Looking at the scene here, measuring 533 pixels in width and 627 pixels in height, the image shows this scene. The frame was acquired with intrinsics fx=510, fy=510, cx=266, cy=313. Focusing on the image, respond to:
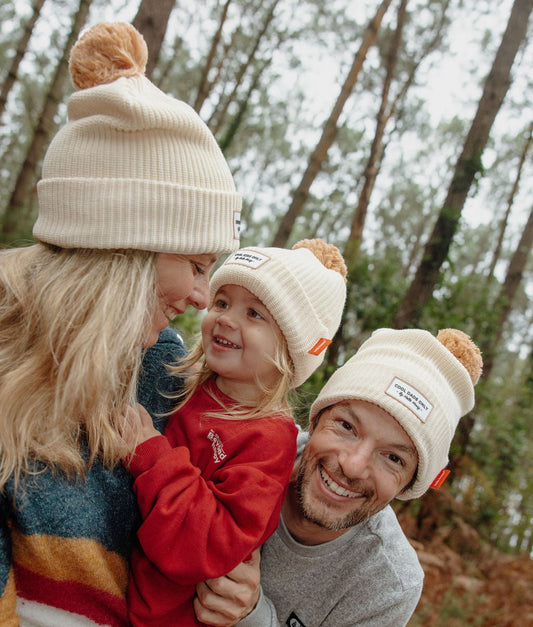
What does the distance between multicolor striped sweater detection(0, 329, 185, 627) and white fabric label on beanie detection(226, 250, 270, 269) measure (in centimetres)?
101

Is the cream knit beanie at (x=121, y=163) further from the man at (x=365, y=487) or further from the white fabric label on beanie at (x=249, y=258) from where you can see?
the man at (x=365, y=487)

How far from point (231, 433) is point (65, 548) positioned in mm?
711

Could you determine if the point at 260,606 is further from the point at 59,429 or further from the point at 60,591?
the point at 59,429

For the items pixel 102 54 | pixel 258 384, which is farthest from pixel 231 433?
pixel 102 54

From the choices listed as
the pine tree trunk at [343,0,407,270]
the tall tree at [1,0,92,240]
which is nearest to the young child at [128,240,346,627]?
the pine tree trunk at [343,0,407,270]

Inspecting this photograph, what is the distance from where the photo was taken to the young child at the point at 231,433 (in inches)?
67.4

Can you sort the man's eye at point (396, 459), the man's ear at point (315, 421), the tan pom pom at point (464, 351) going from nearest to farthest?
the man's eye at point (396, 459)
the tan pom pom at point (464, 351)
the man's ear at point (315, 421)

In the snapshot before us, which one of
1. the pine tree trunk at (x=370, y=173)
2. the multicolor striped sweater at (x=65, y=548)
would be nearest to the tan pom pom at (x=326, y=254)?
the multicolor striped sweater at (x=65, y=548)

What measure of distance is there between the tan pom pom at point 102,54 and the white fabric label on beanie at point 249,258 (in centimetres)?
87

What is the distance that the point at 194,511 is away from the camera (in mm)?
1707

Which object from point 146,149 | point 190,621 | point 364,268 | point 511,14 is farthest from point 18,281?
point 511,14

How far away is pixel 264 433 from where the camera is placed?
2.00m

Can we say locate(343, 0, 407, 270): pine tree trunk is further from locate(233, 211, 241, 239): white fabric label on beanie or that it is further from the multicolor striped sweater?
the multicolor striped sweater

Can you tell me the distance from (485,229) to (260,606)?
35.9 m
